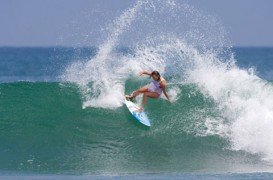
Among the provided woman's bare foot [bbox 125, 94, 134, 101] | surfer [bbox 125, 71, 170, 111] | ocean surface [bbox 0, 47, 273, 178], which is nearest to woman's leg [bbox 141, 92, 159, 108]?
surfer [bbox 125, 71, 170, 111]

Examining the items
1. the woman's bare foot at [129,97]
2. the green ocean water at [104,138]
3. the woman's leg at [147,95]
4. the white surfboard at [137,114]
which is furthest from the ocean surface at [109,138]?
the woman's leg at [147,95]

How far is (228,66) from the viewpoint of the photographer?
69.8ft

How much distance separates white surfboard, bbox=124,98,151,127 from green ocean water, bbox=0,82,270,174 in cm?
16

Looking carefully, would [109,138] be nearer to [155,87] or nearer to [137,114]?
[137,114]

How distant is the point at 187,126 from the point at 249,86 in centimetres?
286

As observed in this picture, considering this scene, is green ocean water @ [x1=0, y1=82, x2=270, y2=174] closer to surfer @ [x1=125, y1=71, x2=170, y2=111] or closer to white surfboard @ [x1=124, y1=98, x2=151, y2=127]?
white surfboard @ [x1=124, y1=98, x2=151, y2=127]

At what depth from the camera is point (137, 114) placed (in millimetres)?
18500

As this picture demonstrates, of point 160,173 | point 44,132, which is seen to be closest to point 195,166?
point 160,173

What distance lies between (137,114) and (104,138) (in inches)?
43.5

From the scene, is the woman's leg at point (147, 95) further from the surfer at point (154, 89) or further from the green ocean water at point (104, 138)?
the green ocean water at point (104, 138)

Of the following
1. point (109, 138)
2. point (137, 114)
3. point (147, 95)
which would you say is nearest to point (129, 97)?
point (147, 95)

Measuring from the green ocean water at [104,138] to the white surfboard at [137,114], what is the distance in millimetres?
157

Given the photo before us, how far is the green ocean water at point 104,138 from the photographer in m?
16.2

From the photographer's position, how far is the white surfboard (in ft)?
60.3
